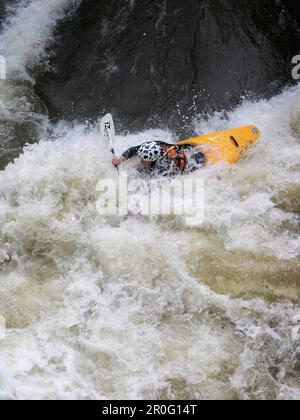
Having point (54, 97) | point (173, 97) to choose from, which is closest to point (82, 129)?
point (54, 97)

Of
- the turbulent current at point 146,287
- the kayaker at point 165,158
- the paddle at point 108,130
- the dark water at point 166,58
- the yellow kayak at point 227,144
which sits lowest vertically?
the turbulent current at point 146,287

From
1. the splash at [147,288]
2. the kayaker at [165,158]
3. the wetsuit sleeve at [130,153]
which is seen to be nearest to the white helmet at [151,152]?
the kayaker at [165,158]

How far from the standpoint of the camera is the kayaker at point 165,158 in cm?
526

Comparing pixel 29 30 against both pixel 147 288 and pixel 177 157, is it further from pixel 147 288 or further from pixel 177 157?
pixel 147 288

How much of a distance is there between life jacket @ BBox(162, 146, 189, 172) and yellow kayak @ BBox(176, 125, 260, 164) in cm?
29

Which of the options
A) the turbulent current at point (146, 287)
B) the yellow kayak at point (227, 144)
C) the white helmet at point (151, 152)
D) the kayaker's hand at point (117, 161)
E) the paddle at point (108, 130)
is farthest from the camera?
the paddle at point (108, 130)

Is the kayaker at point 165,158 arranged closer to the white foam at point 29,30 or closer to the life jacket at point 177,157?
the life jacket at point 177,157

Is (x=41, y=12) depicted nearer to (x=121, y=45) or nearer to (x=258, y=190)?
(x=121, y=45)

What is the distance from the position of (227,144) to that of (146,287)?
92.7 inches

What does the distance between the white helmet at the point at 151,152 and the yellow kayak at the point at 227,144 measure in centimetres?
53

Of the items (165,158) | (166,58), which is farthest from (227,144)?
(166,58)

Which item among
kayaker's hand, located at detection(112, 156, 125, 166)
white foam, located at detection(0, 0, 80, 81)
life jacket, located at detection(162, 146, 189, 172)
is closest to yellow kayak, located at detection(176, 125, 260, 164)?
life jacket, located at detection(162, 146, 189, 172)

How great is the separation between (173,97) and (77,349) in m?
4.16

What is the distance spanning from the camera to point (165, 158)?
531 cm
